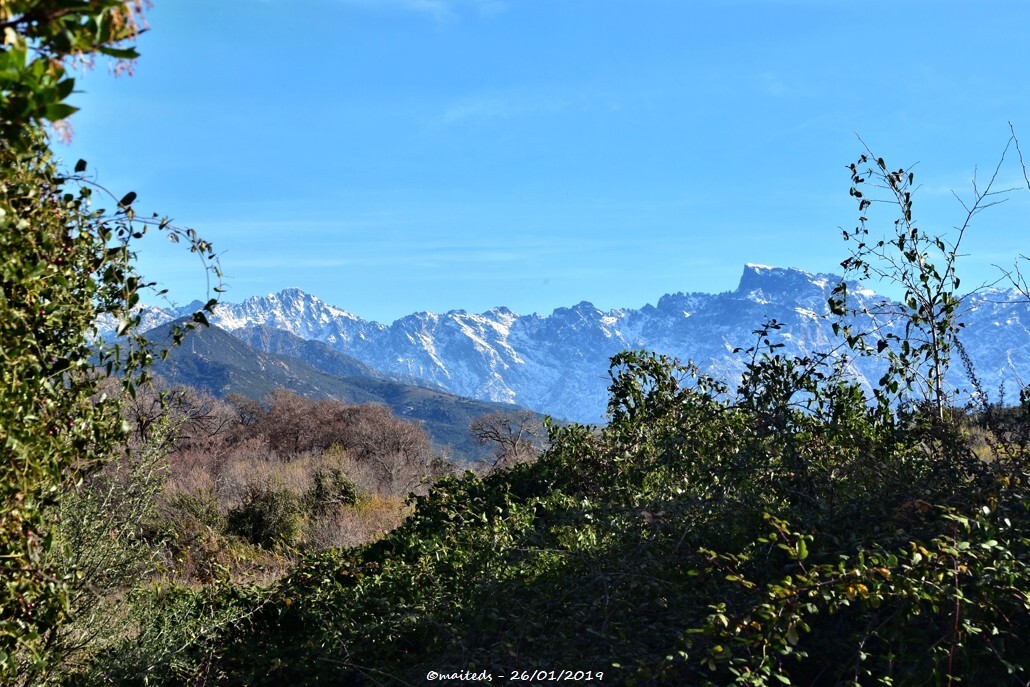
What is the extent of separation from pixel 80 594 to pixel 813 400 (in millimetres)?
6207

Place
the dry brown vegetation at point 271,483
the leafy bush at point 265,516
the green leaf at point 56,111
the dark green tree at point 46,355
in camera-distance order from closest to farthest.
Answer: the green leaf at point 56,111 < the dark green tree at point 46,355 < the dry brown vegetation at point 271,483 < the leafy bush at point 265,516

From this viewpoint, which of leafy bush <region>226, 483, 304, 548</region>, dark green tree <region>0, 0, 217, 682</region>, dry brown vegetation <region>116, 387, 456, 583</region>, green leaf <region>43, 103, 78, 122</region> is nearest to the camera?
green leaf <region>43, 103, 78, 122</region>

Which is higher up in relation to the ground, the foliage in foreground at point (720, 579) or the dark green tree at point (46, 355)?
the dark green tree at point (46, 355)

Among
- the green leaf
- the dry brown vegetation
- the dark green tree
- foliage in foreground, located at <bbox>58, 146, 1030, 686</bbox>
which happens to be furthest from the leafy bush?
the green leaf

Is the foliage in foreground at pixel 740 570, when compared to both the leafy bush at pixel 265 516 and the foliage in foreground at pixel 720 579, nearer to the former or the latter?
the foliage in foreground at pixel 720 579

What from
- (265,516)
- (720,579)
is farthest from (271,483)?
(720,579)

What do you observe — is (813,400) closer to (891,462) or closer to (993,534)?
(891,462)

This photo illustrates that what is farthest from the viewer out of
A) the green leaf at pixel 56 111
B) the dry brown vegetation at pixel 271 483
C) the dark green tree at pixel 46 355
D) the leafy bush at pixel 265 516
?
the leafy bush at pixel 265 516

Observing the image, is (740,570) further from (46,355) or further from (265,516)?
(265,516)

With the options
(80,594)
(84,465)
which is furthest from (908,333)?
(80,594)

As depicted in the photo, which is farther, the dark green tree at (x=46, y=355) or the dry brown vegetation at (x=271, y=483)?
the dry brown vegetation at (x=271, y=483)

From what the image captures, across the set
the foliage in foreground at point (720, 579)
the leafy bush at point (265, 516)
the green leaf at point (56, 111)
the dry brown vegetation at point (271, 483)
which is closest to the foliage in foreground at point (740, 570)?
the foliage in foreground at point (720, 579)

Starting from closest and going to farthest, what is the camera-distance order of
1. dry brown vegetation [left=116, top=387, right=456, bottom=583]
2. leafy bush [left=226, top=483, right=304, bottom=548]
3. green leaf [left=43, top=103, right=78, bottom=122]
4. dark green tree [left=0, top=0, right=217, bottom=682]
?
green leaf [left=43, top=103, right=78, bottom=122] → dark green tree [left=0, top=0, right=217, bottom=682] → dry brown vegetation [left=116, top=387, right=456, bottom=583] → leafy bush [left=226, top=483, right=304, bottom=548]

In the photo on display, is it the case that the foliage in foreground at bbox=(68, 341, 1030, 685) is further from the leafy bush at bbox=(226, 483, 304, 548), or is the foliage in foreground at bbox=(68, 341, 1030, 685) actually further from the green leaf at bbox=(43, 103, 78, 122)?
the leafy bush at bbox=(226, 483, 304, 548)
